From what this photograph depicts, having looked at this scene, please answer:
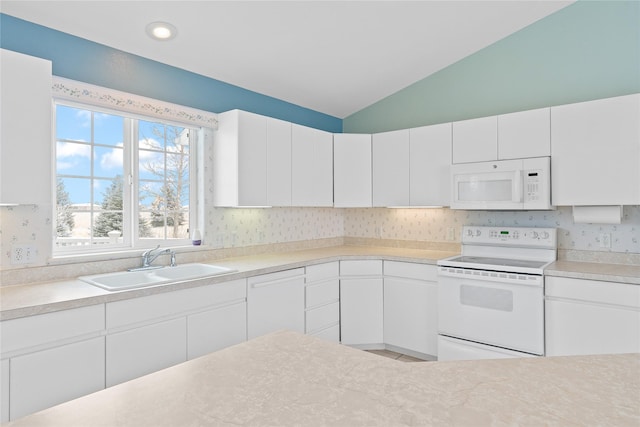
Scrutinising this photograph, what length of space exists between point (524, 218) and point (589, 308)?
3.27 ft

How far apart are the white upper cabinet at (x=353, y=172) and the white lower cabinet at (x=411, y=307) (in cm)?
79

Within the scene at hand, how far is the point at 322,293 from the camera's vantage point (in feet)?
11.1

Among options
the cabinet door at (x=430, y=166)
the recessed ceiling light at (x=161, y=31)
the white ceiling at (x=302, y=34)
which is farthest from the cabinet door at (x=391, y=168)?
the recessed ceiling light at (x=161, y=31)

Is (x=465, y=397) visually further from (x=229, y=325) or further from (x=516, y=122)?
(x=516, y=122)

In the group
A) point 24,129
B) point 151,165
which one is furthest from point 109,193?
point 24,129

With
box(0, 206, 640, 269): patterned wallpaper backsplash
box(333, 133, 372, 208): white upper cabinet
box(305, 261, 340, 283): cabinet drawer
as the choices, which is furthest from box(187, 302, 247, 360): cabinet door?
box(333, 133, 372, 208): white upper cabinet

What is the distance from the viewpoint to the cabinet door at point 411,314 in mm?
3250

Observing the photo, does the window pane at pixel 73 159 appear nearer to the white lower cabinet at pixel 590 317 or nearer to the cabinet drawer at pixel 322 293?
the cabinet drawer at pixel 322 293

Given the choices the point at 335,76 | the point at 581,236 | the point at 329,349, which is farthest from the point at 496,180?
the point at 329,349

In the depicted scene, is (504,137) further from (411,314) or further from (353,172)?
(411,314)

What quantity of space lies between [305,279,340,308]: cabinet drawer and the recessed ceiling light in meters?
2.13

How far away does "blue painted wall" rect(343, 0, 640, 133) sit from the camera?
2.92m

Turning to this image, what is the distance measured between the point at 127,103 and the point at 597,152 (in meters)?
3.30

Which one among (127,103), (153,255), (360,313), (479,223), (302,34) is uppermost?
(302,34)
